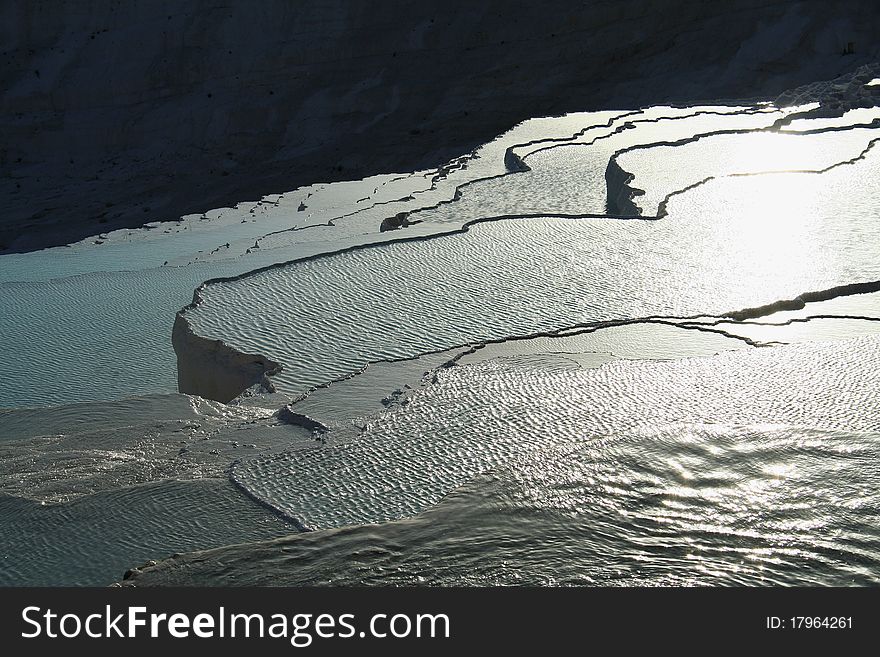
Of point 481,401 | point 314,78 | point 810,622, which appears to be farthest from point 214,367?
point 314,78

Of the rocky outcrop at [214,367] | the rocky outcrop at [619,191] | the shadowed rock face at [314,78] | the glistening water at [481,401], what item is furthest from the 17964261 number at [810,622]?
the shadowed rock face at [314,78]

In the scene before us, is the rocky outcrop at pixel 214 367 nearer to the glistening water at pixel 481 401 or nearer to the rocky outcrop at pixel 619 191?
the glistening water at pixel 481 401

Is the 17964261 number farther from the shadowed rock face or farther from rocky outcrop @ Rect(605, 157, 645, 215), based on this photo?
the shadowed rock face

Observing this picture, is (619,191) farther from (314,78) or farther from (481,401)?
(314,78)

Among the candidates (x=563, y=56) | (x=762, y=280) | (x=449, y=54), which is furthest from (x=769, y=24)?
(x=762, y=280)

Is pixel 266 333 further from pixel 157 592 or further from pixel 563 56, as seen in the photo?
pixel 563 56

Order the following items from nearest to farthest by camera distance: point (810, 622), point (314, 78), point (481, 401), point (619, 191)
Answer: point (810, 622) < point (481, 401) < point (619, 191) < point (314, 78)
